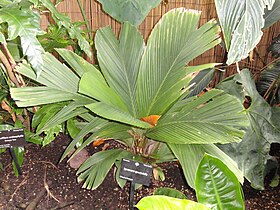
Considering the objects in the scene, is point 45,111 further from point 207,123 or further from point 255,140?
point 255,140

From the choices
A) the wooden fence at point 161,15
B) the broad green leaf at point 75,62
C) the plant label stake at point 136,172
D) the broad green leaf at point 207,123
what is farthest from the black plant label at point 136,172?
the wooden fence at point 161,15

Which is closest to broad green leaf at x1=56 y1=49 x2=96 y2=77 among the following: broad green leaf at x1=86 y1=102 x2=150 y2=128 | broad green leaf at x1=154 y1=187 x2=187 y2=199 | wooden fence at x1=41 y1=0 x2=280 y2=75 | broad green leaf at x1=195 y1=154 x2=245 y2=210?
broad green leaf at x1=86 y1=102 x2=150 y2=128

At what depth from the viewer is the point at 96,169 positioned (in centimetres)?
127

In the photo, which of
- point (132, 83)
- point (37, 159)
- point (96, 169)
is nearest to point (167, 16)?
point (132, 83)

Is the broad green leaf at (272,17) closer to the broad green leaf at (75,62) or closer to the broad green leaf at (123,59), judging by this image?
the broad green leaf at (123,59)

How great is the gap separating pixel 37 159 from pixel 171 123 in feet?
2.01

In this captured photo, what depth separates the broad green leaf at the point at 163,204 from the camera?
2.32 ft

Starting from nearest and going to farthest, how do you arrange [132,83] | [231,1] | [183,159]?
[231,1] < [183,159] < [132,83]

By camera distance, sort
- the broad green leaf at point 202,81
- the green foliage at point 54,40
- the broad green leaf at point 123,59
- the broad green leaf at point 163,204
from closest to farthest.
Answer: the broad green leaf at point 163,204 < the broad green leaf at point 123,59 < the green foliage at point 54,40 < the broad green leaf at point 202,81

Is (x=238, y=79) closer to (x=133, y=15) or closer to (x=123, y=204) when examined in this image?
(x=133, y=15)

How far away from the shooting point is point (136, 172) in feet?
3.73

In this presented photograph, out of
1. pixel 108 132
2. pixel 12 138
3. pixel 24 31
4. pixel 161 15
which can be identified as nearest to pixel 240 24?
pixel 24 31

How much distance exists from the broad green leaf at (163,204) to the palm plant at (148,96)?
1.09 ft

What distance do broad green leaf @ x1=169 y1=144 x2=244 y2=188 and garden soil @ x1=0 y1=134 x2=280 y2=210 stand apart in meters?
0.24
